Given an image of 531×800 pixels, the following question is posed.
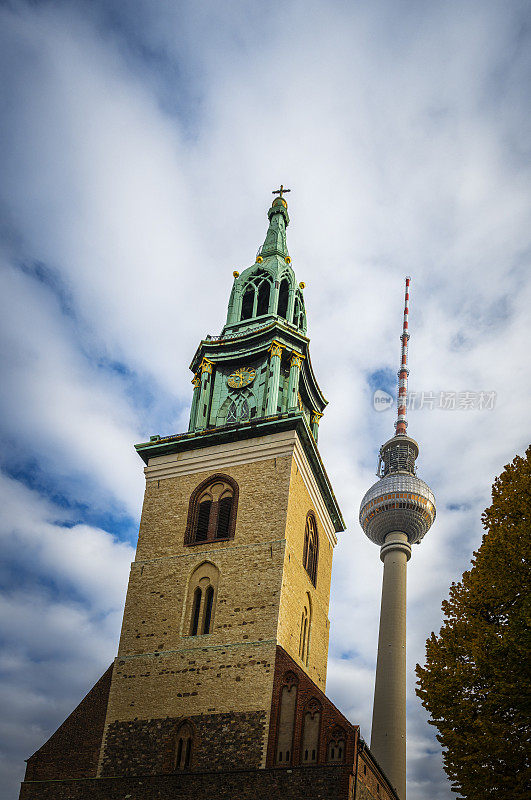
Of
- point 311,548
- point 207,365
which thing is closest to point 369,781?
point 311,548

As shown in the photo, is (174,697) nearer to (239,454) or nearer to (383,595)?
(239,454)

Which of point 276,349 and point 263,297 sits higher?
point 263,297

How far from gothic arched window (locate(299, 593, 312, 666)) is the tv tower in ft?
127

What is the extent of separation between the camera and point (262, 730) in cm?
2302

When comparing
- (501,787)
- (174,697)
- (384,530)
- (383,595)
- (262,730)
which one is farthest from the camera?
(384,530)

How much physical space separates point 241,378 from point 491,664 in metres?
20.0

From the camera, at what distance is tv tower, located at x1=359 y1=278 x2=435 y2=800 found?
63.8 m

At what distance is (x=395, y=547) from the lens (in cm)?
7812

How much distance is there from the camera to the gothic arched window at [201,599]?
87.1 feet

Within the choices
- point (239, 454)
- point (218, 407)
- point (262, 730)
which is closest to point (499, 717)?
point (262, 730)

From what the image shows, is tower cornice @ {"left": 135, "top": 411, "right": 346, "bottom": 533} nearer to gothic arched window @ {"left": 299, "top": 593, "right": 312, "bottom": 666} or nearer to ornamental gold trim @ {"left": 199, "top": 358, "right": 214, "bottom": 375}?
ornamental gold trim @ {"left": 199, "top": 358, "right": 214, "bottom": 375}

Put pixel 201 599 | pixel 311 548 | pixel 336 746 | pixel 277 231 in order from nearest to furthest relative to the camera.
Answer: pixel 336 746 < pixel 201 599 < pixel 311 548 < pixel 277 231

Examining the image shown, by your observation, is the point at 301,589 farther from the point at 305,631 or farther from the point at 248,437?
the point at 248,437

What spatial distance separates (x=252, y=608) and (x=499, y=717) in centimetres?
1160
